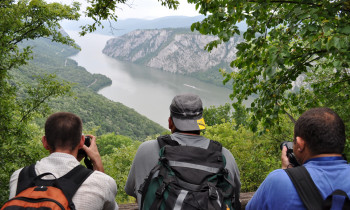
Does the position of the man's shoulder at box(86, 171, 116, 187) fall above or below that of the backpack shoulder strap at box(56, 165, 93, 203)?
below

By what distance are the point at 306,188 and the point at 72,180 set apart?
1.49m

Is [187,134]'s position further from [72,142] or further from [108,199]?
[72,142]

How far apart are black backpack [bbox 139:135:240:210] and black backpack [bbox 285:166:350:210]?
479 mm

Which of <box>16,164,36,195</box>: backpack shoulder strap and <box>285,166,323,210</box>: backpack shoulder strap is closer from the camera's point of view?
<box>285,166,323,210</box>: backpack shoulder strap

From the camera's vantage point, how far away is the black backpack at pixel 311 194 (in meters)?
1.40

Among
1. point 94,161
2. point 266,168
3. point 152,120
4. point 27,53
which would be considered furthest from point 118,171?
point 152,120

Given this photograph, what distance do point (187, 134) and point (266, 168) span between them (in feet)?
46.2

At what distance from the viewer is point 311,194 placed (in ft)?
4.75

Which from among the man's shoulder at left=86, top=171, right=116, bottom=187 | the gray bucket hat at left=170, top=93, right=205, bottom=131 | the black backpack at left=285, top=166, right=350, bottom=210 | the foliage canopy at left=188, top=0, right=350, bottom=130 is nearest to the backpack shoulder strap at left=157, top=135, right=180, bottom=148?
the gray bucket hat at left=170, top=93, right=205, bottom=131

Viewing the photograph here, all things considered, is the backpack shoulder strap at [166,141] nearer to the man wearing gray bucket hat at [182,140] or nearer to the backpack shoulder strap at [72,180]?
the man wearing gray bucket hat at [182,140]

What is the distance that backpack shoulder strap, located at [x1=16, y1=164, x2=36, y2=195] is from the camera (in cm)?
162

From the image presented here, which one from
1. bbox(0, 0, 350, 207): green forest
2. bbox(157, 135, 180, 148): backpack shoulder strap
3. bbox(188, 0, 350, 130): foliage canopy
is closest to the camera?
bbox(157, 135, 180, 148): backpack shoulder strap

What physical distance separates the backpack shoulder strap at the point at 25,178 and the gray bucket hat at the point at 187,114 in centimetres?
110

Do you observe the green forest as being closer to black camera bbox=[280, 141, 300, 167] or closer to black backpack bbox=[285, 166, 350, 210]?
black camera bbox=[280, 141, 300, 167]
